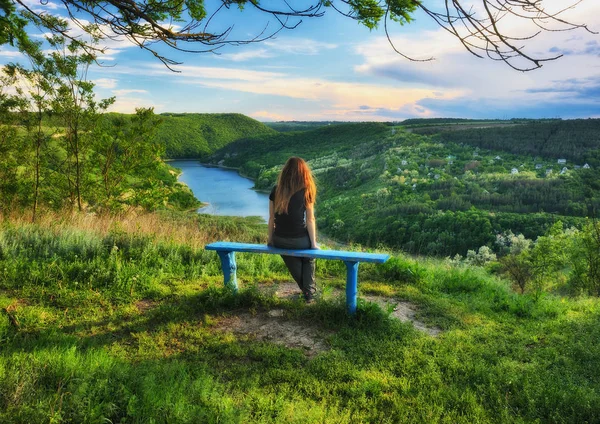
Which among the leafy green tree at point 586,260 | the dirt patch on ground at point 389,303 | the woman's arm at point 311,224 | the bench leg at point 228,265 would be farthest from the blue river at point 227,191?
the woman's arm at point 311,224

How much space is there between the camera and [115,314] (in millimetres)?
4301

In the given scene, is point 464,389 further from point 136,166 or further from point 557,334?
point 136,166

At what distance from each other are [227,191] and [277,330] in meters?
69.2

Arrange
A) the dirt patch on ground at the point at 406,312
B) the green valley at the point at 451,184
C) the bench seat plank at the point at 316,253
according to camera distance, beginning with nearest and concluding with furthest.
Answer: the bench seat plank at the point at 316,253, the dirt patch on ground at the point at 406,312, the green valley at the point at 451,184

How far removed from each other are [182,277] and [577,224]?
148 feet

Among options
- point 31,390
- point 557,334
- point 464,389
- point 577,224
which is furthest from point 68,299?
point 577,224

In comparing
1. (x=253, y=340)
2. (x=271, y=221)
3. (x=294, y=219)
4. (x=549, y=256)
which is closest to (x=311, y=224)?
(x=294, y=219)

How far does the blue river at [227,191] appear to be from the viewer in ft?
180

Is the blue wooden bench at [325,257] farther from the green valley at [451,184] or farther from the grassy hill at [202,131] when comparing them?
the grassy hill at [202,131]

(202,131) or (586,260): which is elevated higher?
(202,131)

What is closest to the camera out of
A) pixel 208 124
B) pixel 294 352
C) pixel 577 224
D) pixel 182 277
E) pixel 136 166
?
pixel 294 352

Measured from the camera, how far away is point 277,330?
4.11m

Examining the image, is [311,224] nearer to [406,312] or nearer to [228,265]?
[228,265]

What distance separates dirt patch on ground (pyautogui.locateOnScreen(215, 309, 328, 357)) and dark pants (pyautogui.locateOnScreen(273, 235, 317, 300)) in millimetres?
425
